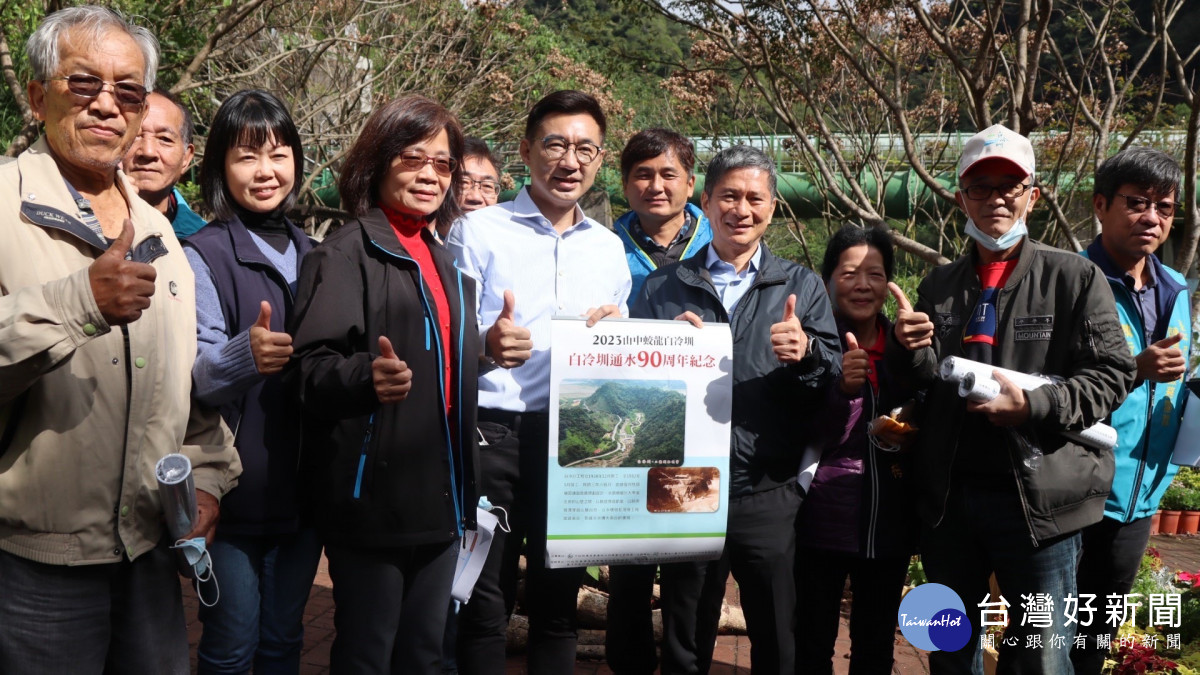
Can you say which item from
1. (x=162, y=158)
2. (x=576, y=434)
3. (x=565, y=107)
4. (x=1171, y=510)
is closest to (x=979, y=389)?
(x=576, y=434)

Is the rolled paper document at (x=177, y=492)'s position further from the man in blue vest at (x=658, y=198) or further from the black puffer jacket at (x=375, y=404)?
the man in blue vest at (x=658, y=198)

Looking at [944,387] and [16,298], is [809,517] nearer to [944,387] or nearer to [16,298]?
[944,387]

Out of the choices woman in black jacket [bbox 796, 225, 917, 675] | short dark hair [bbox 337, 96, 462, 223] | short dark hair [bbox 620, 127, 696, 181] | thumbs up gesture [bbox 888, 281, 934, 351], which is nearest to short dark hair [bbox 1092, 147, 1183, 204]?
woman in black jacket [bbox 796, 225, 917, 675]

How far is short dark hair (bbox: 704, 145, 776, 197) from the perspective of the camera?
11.2ft

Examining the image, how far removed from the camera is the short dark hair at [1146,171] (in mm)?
3494

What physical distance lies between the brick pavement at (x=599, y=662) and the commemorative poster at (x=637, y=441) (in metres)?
1.50

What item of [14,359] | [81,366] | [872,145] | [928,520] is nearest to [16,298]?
[14,359]

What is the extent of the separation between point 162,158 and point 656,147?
222 centimetres

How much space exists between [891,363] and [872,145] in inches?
220

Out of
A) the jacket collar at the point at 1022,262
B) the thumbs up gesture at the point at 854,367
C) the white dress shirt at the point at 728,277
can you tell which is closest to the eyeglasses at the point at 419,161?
the white dress shirt at the point at 728,277

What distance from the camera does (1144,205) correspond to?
3.51 metres

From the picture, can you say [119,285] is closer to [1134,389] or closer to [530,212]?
[530,212]

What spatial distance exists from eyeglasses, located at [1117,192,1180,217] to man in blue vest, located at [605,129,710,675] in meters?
1.63

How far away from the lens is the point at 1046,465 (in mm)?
2973
